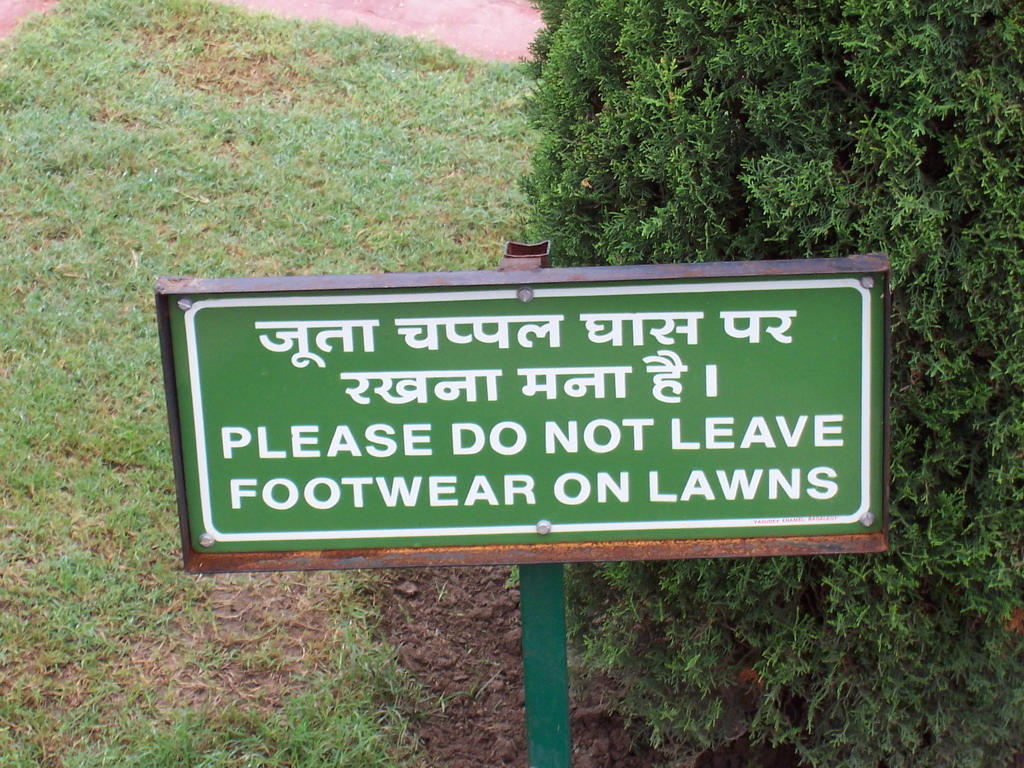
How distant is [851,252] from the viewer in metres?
1.96

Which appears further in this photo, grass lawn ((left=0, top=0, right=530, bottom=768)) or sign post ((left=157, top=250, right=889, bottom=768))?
grass lawn ((left=0, top=0, right=530, bottom=768))

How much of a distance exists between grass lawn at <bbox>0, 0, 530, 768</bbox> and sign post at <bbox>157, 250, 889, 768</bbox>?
4.03 feet

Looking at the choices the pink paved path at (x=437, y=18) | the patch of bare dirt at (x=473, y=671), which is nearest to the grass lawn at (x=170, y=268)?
the patch of bare dirt at (x=473, y=671)

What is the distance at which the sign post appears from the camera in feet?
5.21

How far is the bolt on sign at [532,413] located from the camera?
1.59 metres

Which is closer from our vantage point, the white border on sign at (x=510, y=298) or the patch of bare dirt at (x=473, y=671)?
the white border on sign at (x=510, y=298)

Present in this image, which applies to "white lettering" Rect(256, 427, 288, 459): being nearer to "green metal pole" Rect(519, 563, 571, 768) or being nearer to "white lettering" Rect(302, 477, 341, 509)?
"white lettering" Rect(302, 477, 341, 509)

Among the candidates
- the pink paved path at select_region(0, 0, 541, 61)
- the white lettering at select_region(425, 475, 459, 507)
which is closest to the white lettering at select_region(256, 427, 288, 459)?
the white lettering at select_region(425, 475, 459, 507)

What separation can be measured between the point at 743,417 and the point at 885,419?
202 mm

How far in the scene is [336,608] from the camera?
3.13 meters

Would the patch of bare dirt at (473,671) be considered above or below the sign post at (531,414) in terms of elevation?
below

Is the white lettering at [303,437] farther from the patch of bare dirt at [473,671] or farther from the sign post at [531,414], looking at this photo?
the patch of bare dirt at [473,671]

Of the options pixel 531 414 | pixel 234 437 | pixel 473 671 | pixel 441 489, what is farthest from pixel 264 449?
pixel 473 671

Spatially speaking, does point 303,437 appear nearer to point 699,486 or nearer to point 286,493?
point 286,493
